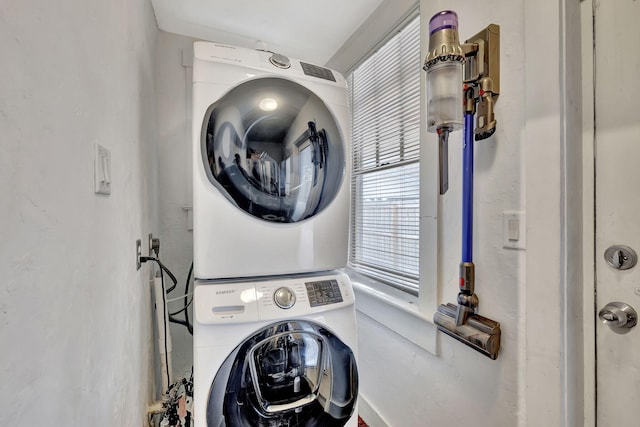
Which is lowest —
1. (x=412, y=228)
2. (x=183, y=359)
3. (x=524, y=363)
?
(x=183, y=359)

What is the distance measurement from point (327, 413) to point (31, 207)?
1.16 m

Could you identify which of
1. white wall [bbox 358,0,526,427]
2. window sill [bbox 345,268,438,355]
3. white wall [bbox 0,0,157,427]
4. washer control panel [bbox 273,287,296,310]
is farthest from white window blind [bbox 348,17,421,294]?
white wall [bbox 0,0,157,427]

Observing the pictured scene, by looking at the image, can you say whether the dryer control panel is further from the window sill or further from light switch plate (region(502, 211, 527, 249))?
light switch plate (region(502, 211, 527, 249))

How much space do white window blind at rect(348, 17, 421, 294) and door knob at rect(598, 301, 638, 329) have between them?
691 mm

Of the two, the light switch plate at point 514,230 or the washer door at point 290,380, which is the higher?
the light switch plate at point 514,230

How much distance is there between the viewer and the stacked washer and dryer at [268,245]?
3.26 feet

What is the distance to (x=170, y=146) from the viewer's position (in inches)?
74.4

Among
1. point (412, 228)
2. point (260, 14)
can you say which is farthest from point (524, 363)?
point (260, 14)

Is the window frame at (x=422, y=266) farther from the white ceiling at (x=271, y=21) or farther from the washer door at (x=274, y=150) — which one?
the washer door at (x=274, y=150)

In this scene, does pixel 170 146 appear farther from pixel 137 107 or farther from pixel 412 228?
pixel 412 228

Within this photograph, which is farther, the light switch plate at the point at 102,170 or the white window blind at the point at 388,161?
the white window blind at the point at 388,161

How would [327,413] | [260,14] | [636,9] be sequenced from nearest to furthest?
[636,9], [327,413], [260,14]

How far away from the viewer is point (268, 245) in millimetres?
1108

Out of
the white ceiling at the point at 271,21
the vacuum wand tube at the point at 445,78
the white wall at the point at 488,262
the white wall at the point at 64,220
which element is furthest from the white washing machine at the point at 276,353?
the white ceiling at the point at 271,21
